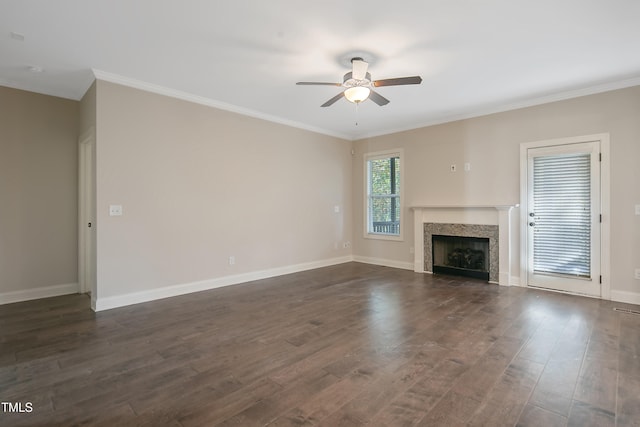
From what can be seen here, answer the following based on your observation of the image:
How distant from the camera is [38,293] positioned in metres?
4.23

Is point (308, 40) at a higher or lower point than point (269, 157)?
higher

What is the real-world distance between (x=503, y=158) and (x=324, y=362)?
4.34m

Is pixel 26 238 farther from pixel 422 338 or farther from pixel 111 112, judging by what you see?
pixel 422 338

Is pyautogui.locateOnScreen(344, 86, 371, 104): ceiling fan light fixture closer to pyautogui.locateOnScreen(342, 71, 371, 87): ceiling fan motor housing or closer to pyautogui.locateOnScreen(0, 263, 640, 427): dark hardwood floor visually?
pyautogui.locateOnScreen(342, 71, 371, 87): ceiling fan motor housing

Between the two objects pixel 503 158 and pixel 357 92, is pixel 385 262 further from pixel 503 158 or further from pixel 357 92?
pixel 357 92

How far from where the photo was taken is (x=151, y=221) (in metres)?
4.11

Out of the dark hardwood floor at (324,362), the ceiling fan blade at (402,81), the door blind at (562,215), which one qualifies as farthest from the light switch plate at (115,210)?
the door blind at (562,215)

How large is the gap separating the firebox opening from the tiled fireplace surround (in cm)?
13

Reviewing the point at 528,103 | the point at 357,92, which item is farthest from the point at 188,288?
the point at 528,103

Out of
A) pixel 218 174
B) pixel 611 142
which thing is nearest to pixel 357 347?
pixel 218 174

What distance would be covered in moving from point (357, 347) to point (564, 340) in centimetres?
190

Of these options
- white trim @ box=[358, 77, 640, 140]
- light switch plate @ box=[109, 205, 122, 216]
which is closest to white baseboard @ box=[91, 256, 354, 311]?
light switch plate @ box=[109, 205, 122, 216]

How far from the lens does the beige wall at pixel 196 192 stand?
3.82 metres

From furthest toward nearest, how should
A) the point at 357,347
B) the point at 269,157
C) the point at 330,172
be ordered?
the point at 330,172 < the point at 269,157 < the point at 357,347
